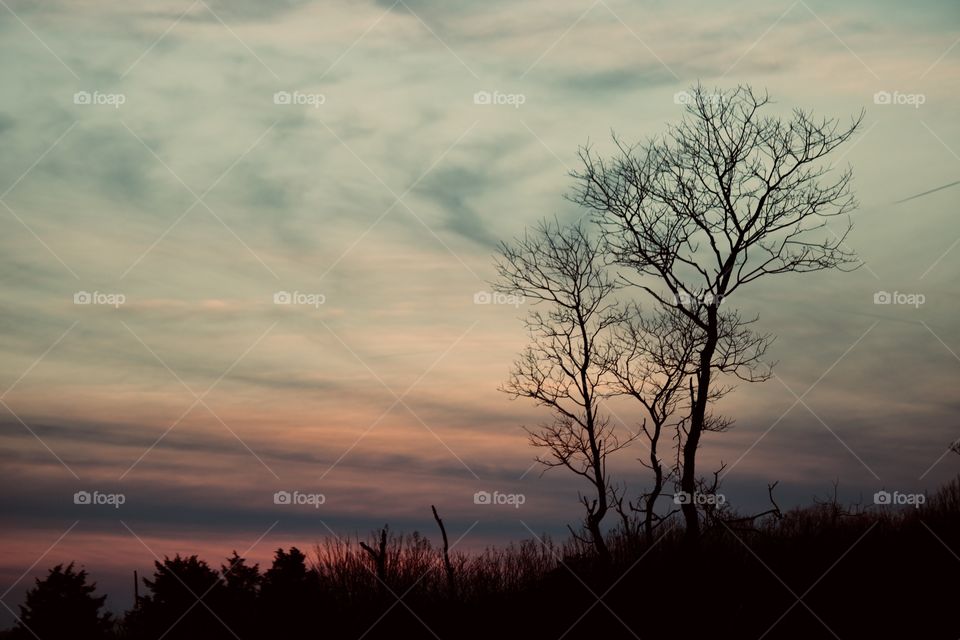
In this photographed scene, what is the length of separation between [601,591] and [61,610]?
15713 millimetres

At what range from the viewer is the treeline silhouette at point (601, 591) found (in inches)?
1099

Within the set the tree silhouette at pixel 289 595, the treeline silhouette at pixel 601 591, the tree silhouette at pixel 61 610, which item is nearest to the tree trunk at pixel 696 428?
the treeline silhouette at pixel 601 591

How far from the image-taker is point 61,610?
2994cm

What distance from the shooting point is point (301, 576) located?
99.7 ft

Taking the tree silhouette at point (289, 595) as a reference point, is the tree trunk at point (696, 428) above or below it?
above

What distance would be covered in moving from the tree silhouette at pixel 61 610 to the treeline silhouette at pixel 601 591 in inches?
1.5

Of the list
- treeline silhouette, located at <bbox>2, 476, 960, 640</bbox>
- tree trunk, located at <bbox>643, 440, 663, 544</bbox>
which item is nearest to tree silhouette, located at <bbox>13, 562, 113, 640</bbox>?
treeline silhouette, located at <bbox>2, 476, 960, 640</bbox>

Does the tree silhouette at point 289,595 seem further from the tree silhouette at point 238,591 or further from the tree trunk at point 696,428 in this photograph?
the tree trunk at point 696,428

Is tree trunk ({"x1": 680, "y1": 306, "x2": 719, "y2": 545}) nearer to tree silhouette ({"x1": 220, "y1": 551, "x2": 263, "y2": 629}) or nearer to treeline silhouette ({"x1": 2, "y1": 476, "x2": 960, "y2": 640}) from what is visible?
treeline silhouette ({"x1": 2, "y1": 476, "x2": 960, "y2": 640})

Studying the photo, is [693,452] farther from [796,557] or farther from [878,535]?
[878,535]

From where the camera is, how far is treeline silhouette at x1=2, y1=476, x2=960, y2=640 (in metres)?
27.9

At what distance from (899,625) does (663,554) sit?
673cm

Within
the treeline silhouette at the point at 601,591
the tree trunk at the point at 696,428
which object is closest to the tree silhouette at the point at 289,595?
the treeline silhouette at the point at 601,591

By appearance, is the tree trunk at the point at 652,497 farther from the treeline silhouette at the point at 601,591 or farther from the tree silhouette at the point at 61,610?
the tree silhouette at the point at 61,610
